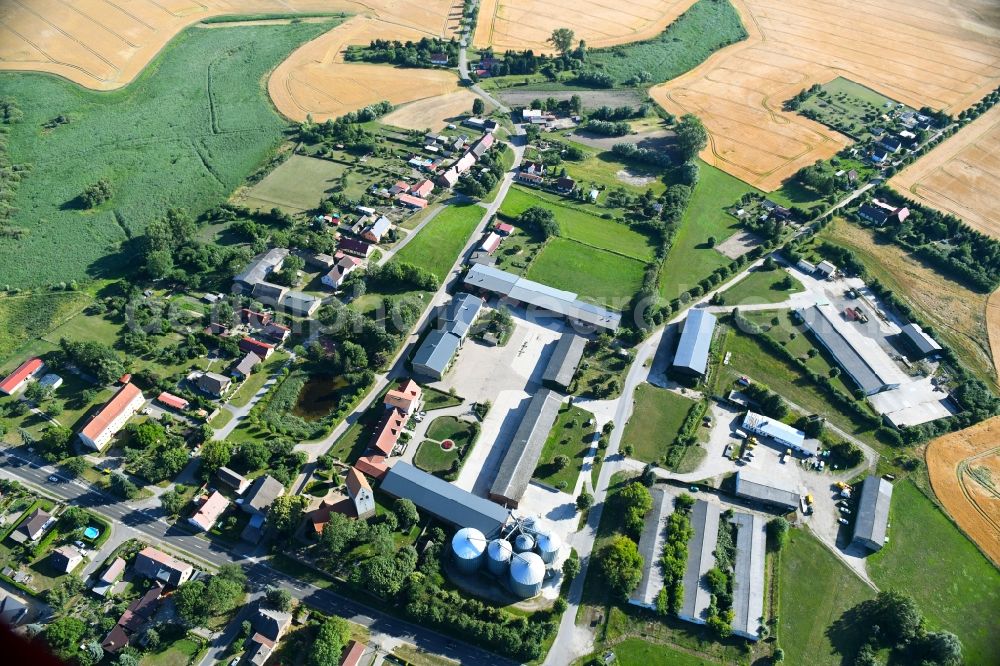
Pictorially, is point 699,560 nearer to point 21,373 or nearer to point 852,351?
point 852,351

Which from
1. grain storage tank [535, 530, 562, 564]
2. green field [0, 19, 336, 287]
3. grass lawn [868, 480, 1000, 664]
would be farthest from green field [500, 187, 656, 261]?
grain storage tank [535, 530, 562, 564]

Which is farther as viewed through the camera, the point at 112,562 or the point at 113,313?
the point at 113,313

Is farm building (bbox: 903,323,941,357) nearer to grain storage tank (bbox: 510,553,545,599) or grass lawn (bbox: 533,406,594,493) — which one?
grass lawn (bbox: 533,406,594,493)

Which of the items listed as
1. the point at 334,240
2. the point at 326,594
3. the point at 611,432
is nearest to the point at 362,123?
the point at 334,240

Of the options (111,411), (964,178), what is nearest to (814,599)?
(111,411)

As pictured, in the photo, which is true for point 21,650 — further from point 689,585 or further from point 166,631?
point 689,585

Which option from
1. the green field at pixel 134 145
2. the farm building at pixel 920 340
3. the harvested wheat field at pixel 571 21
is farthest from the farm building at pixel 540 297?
the harvested wheat field at pixel 571 21
